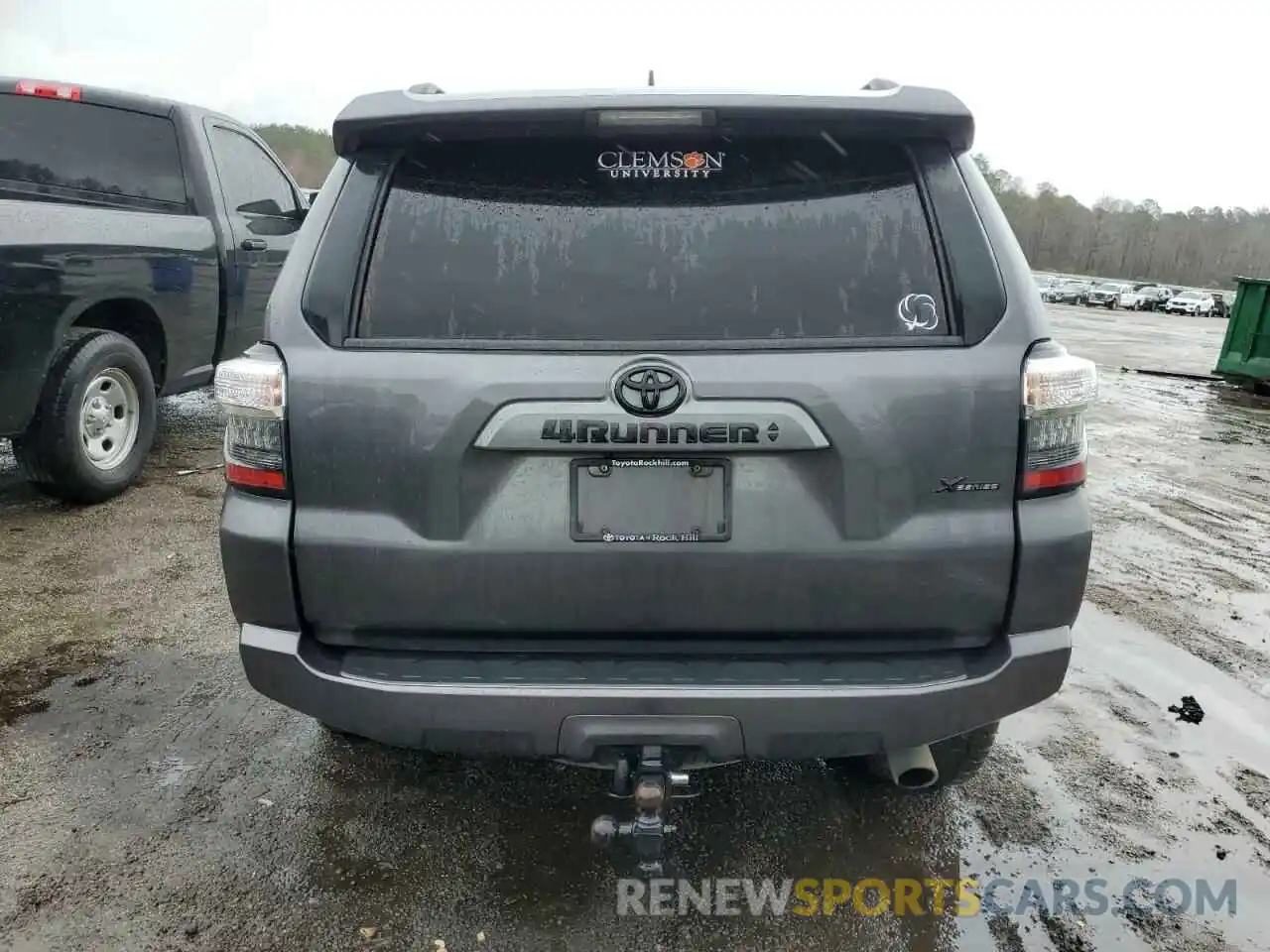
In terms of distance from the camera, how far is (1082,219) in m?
131

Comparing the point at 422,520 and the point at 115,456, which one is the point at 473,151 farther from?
the point at 115,456

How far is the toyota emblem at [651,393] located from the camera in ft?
6.40

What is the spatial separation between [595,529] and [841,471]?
0.54 meters

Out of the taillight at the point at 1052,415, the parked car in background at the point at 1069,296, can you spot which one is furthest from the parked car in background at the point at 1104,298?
the taillight at the point at 1052,415

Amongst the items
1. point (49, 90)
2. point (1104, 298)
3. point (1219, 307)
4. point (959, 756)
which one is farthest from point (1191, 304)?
point (959, 756)

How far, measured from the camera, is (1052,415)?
2.05 metres

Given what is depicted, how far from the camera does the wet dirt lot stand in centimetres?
229

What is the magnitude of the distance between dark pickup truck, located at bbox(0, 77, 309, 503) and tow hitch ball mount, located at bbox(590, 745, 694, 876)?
154 inches

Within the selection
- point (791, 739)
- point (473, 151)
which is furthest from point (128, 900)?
point (473, 151)

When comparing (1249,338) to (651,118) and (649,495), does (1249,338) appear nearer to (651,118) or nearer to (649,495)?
(651,118)

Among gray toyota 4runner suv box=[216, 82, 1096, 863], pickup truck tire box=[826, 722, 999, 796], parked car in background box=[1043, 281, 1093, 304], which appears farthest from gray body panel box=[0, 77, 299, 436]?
parked car in background box=[1043, 281, 1093, 304]

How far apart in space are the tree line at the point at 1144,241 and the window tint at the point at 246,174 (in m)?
128

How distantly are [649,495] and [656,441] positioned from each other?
12 cm

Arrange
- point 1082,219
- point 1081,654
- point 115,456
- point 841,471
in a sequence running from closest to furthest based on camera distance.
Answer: point 841,471
point 1081,654
point 115,456
point 1082,219
